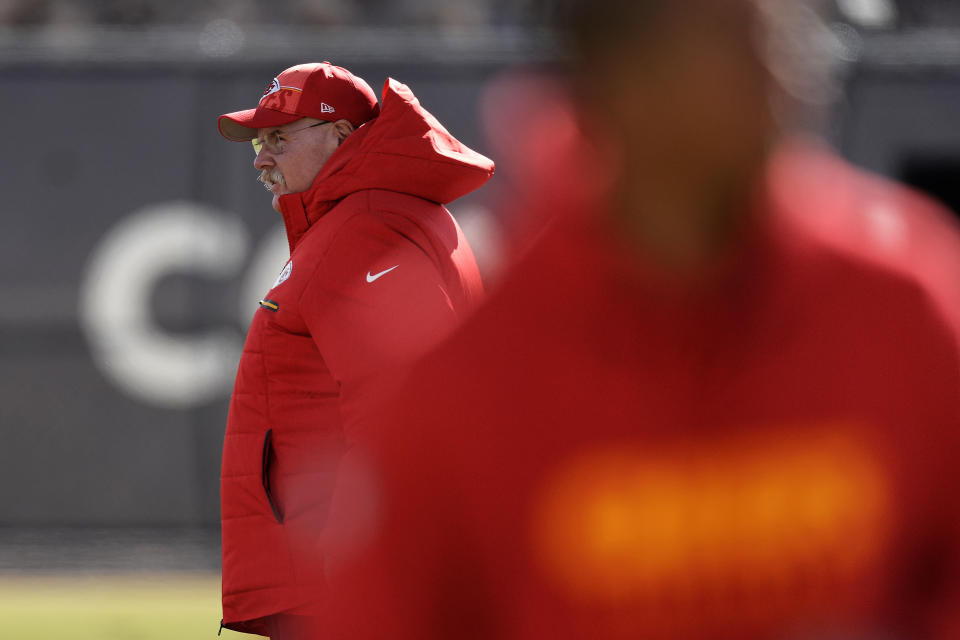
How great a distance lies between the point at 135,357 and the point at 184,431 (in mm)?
424

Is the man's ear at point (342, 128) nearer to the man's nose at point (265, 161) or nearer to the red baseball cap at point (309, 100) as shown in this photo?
the red baseball cap at point (309, 100)

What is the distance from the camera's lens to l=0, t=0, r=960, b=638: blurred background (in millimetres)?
6508

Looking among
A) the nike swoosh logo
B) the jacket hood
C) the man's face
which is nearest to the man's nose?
the man's face

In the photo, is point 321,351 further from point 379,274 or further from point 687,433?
point 687,433

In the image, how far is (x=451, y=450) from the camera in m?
0.94

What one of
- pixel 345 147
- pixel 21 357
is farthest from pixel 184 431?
pixel 345 147

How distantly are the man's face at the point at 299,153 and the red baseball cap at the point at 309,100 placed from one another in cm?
3

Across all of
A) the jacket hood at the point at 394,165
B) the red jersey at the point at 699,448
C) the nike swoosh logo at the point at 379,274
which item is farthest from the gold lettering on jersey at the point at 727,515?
the jacket hood at the point at 394,165

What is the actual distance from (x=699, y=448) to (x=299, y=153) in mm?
2193

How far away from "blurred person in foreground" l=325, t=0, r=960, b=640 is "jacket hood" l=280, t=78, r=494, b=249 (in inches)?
75.9

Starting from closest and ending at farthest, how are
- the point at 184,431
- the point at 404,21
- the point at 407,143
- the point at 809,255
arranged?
the point at 809,255, the point at 407,143, the point at 184,431, the point at 404,21

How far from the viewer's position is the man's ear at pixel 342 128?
3033 millimetres

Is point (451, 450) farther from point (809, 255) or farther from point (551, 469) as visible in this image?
point (809, 255)

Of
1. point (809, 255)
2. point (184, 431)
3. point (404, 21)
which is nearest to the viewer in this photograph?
point (809, 255)
